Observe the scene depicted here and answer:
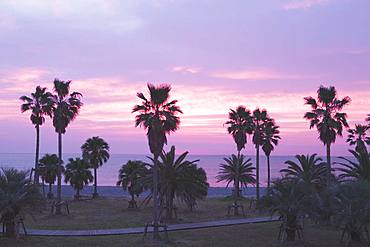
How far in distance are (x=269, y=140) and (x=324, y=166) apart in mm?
16885

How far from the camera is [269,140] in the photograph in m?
55.1

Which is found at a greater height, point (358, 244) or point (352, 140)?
point (352, 140)

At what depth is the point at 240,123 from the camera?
159 feet

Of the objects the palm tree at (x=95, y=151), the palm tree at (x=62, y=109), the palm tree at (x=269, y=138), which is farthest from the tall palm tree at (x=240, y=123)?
the palm tree at (x=95, y=151)

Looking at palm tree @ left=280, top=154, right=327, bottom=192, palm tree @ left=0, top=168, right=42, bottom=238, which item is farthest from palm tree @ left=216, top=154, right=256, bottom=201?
palm tree @ left=0, top=168, right=42, bottom=238

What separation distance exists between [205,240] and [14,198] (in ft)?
39.5

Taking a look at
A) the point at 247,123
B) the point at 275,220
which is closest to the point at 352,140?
the point at 247,123

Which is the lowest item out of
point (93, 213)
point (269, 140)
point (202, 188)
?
point (93, 213)

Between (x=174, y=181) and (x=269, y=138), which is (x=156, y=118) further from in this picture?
(x=269, y=138)

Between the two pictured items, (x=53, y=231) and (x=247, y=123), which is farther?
(x=247, y=123)

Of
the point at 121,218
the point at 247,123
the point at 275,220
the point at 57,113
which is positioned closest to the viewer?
the point at 275,220

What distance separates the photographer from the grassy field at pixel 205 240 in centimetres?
2517

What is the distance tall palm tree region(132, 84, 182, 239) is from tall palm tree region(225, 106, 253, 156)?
22448mm

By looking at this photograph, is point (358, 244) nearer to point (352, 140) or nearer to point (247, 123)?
point (247, 123)
